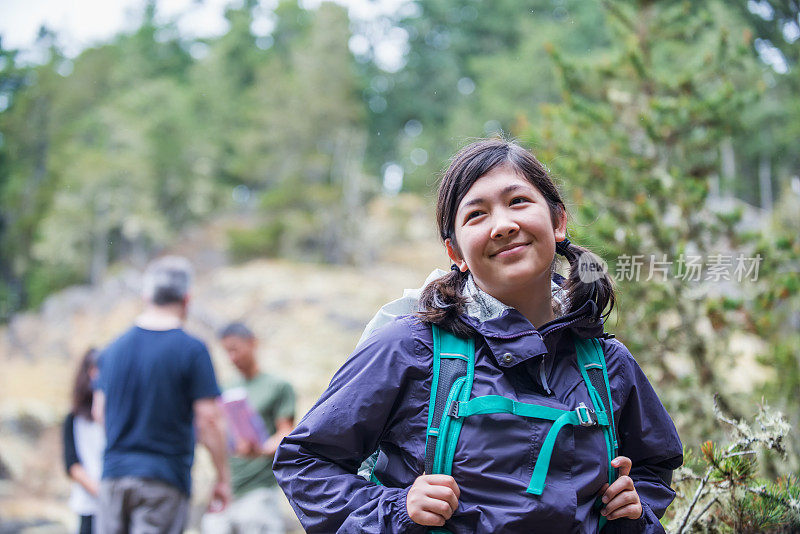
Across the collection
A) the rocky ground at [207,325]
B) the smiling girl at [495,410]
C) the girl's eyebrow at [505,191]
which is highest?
the girl's eyebrow at [505,191]

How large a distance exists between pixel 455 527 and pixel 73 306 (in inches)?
1032

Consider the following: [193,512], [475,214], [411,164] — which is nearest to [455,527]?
[475,214]

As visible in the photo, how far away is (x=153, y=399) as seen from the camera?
11.1ft

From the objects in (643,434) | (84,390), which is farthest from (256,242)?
(643,434)

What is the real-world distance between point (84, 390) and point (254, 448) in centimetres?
110

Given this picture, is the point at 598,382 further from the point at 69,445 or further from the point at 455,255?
the point at 69,445

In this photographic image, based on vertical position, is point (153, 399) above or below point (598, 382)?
below

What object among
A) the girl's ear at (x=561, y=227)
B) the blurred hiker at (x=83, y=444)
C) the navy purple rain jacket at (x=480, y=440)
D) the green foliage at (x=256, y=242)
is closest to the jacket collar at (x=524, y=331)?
the navy purple rain jacket at (x=480, y=440)

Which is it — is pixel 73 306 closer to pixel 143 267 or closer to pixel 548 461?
pixel 143 267

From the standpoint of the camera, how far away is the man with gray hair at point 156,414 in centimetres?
334

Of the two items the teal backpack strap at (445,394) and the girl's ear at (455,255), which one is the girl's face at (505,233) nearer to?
the girl's ear at (455,255)

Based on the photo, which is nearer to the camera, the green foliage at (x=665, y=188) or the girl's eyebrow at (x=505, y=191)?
the girl's eyebrow at (x=505, y=191)

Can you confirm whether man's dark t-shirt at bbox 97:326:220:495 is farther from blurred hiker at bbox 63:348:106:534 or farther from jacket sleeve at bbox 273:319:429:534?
jacket sleeve at bbox 273:319:429:534

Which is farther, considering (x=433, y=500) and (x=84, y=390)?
(x=84, y=390)
